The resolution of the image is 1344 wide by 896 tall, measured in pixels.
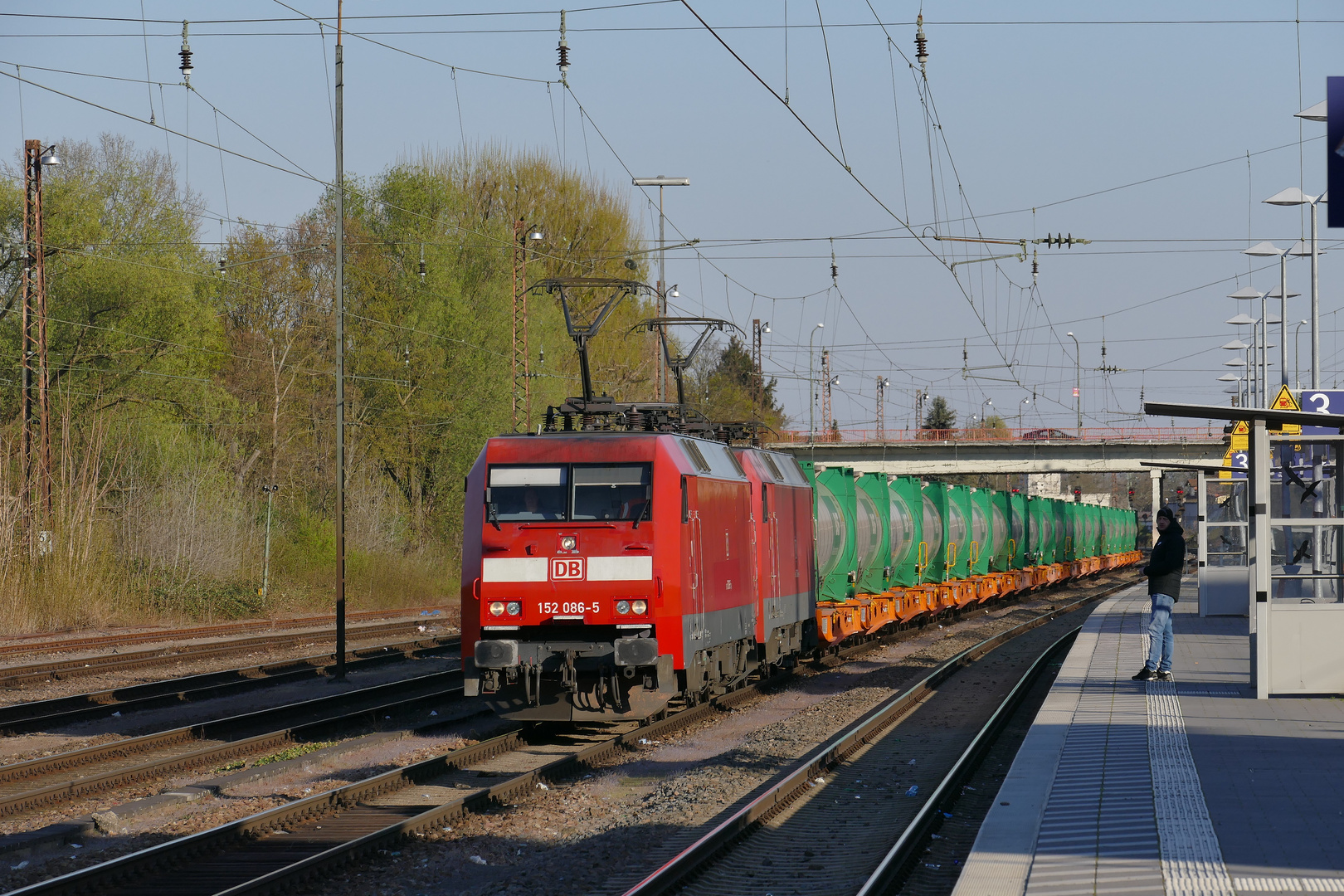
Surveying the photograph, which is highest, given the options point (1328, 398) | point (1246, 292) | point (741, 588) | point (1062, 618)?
point (1246, 292)

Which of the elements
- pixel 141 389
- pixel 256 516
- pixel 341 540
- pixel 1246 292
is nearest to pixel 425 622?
pixel 256 516

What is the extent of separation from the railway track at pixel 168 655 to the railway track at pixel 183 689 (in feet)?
5.15

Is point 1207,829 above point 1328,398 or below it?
below

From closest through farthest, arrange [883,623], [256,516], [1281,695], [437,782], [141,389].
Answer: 1. [437,782]
2. [1281,695]
3. [883,623]
4. [256,516]
5. [141,389]

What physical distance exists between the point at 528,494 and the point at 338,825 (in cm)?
430

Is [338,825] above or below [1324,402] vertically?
below

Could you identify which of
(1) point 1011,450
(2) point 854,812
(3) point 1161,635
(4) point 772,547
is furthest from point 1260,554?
(1) point 1011,450

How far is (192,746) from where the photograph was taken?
13.4 m

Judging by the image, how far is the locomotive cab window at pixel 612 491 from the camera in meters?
13.1

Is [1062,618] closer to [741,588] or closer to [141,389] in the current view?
[741,588]

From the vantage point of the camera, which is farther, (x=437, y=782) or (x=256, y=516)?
(x=256, y=516)

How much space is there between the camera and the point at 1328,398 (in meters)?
21.6

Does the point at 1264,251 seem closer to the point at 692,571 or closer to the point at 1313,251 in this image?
the point at 1313,251

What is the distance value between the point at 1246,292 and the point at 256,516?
25.4 metres
